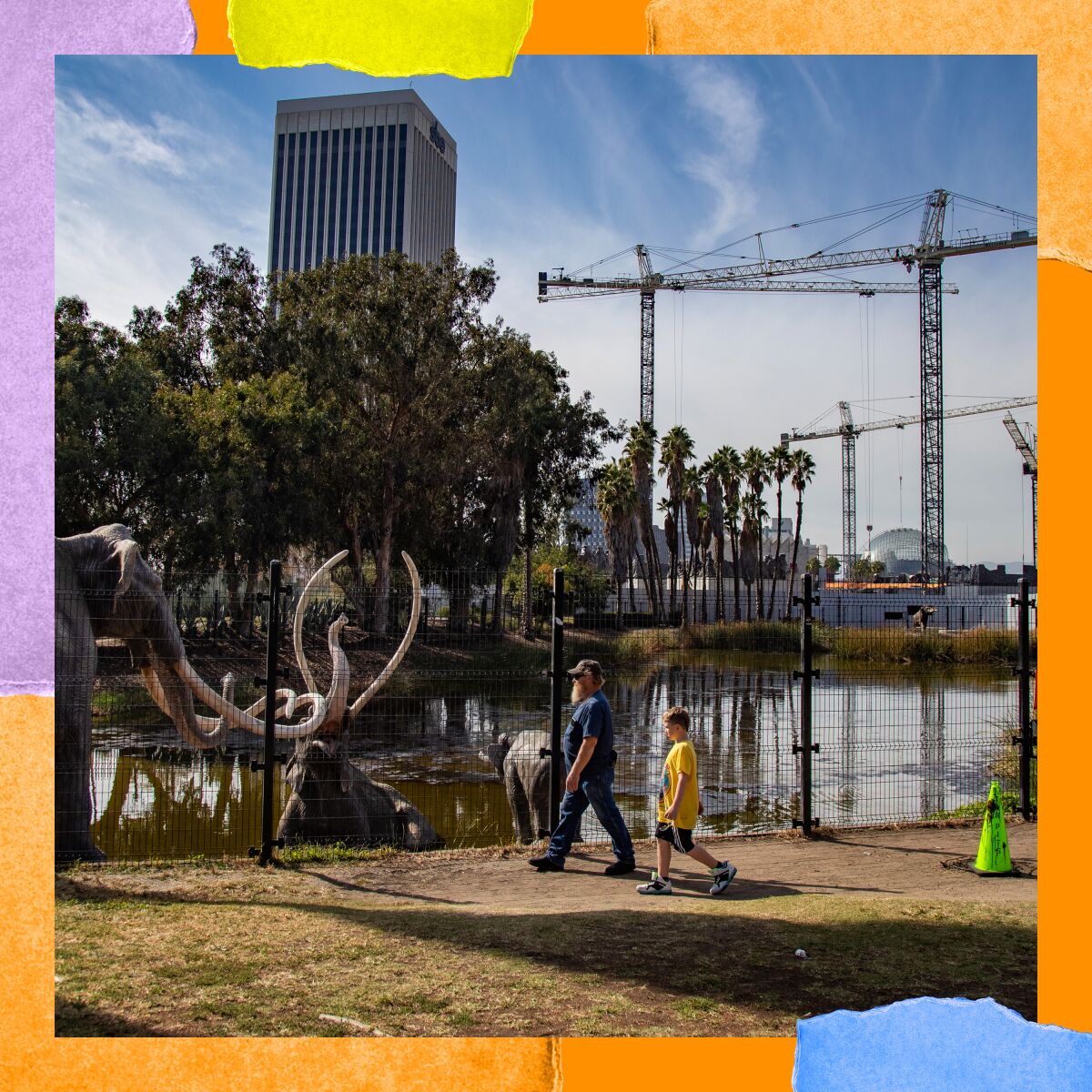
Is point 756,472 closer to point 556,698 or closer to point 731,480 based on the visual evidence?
point 731,480

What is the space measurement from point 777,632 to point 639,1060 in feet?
20.1

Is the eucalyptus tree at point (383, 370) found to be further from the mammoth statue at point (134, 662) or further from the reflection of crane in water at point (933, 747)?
the mammoth statue at point (134, 662)

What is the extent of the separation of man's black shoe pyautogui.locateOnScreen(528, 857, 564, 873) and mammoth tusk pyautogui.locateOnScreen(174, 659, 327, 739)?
2.05 metres

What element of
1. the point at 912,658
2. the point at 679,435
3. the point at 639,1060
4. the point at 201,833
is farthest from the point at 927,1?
the point at 679,435

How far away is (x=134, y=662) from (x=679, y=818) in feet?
14.3

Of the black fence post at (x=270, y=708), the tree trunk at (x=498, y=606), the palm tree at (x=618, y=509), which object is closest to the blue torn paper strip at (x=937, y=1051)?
the black fence post at (x=270, y=708)

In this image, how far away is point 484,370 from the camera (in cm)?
2862

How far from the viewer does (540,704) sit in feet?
32.1

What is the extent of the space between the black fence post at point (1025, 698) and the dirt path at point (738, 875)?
659 mm

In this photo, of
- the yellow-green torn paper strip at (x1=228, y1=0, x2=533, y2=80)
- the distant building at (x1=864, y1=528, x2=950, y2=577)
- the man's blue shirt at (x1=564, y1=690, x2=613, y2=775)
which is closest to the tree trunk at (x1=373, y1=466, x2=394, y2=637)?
the man's blue shirt at (x1=564, y1=690, x2=613, y2=775)

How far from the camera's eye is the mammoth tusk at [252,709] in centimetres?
671

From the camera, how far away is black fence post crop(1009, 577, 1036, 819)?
7.27 metres

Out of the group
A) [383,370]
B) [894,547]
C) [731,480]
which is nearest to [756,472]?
[731,480]

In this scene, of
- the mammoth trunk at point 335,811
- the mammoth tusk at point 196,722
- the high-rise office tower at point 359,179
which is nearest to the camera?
the mammoth tusk at point 196,722
